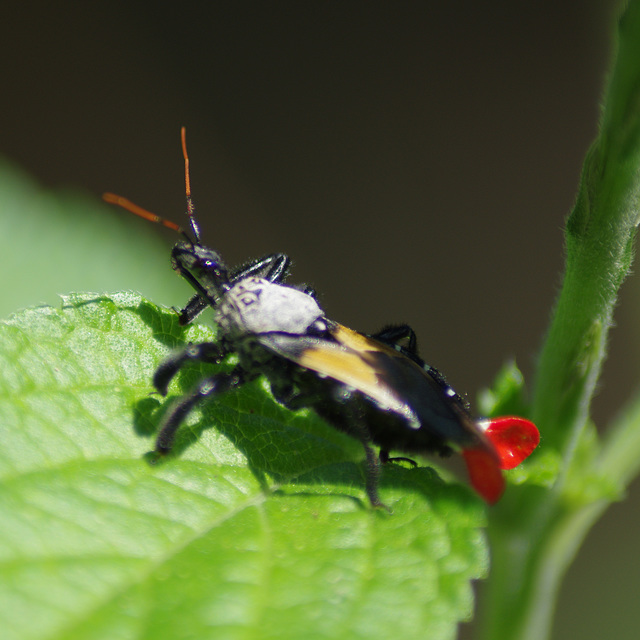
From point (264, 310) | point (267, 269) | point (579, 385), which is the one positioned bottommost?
point (579, 385)

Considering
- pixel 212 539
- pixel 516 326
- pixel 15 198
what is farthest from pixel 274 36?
pixel 212 539

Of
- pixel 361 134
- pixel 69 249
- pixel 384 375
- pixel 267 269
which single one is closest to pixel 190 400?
pixel 384 375

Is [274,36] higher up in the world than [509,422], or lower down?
higher up

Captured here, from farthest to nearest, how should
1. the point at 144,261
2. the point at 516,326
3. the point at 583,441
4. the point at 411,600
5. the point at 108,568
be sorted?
1. the point at 516,326
2. the point at 144,261
3. the point at 583,441
4. the point at 411,600
5. the point at 108,568

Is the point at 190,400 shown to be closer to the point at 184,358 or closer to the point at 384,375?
the point at 184,358

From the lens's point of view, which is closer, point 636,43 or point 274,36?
point 636,43

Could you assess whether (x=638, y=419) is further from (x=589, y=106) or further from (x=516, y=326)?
(x=589, y=106)
